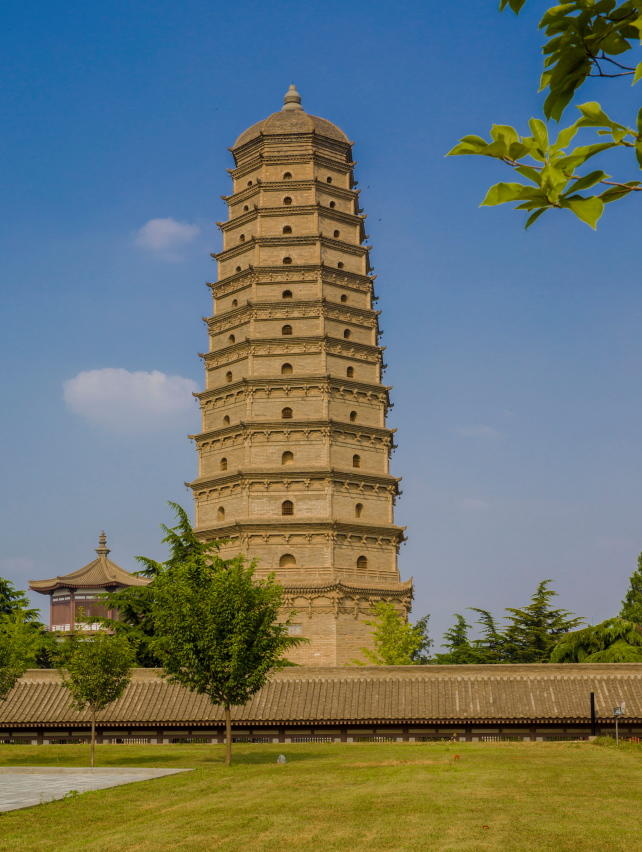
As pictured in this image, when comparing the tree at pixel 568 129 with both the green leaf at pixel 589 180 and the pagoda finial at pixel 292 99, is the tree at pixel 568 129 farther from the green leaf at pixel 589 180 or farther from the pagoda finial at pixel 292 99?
the pagoda finial at pixel 292 99

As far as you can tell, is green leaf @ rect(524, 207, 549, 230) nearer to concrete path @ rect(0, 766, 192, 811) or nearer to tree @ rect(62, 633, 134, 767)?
concrete path @ rect(0, 766, 192, 811)

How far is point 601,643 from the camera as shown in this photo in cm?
4053

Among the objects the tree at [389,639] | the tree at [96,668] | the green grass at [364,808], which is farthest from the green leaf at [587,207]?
the tree at [389,639]

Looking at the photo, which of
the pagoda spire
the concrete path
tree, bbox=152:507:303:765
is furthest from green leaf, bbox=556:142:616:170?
the pagoda spire

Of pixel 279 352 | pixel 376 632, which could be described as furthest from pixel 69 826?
pixel 279 352

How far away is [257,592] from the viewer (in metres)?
23.2

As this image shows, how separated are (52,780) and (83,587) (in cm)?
4353

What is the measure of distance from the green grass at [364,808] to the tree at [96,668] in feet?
9.87

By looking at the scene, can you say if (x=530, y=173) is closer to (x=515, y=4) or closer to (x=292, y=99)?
(x=515, y=4)

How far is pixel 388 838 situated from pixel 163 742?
2056 cm

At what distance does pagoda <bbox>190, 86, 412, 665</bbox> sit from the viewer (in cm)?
4022

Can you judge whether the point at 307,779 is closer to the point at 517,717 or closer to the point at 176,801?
the point at 176,801

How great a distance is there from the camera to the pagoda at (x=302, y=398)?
40219 millimetres

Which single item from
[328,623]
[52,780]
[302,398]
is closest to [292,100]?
[302,398]
